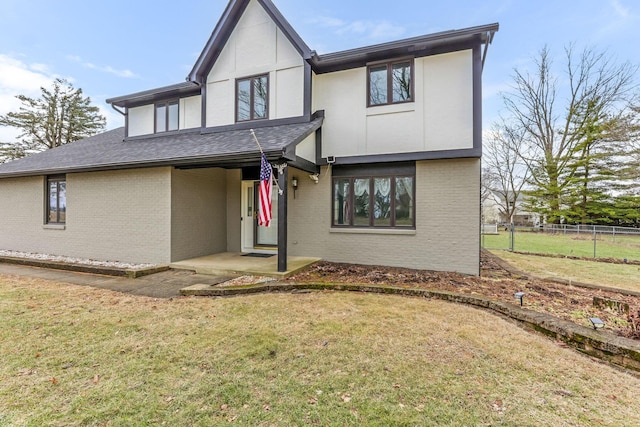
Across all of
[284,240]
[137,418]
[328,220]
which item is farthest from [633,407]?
[328,220]

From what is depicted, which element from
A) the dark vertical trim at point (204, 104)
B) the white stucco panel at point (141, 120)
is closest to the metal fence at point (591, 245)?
the dark vertical trim at point (204, 104)

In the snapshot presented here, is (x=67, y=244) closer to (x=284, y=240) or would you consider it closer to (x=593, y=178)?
(x=284, y=240)

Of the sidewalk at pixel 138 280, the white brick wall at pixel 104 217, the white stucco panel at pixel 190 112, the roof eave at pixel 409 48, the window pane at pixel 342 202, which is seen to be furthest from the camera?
the white stucco panel at pixel 190 112

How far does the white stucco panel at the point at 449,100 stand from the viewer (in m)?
7.00

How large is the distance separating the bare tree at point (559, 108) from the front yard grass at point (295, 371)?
2533 cm

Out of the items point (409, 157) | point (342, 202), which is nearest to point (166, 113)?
point (342, 202)

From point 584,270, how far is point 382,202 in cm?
587

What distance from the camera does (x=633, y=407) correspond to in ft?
7.66

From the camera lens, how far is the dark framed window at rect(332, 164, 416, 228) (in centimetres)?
777

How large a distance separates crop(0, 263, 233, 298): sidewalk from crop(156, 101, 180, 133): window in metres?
5.82

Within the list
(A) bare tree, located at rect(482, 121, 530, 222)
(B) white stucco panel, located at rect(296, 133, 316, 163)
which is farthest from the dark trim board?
(A) bare tree, located at rect(482, 121, 530, 222)

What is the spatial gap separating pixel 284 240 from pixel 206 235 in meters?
3.56

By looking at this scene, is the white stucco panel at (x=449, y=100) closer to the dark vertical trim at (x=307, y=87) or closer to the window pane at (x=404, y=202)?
Answer: the window pane at (x=404, y=202)

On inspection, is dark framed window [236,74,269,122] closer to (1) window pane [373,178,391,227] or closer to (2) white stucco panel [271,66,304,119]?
(2) white stucco panel [271,66,304,119]
